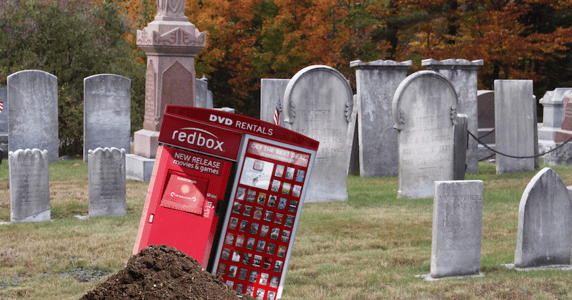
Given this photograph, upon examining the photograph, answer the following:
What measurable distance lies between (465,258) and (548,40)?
64.2 feet

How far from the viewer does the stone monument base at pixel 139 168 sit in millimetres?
11859

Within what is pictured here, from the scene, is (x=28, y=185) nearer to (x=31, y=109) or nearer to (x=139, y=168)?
(x=139, y=168)

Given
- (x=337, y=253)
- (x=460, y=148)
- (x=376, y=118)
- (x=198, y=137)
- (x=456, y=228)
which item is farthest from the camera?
(x=376, y=118)

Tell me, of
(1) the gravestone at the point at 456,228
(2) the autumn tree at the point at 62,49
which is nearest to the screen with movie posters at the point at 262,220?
(1) the gravestone at the point at 456,228

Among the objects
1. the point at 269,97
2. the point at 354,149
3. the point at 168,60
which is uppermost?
the point at 168,60

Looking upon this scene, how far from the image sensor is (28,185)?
332 inches

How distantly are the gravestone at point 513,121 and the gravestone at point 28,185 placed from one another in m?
8.79

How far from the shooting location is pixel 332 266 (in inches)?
255

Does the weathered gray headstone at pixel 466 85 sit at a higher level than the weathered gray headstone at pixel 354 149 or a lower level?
higher

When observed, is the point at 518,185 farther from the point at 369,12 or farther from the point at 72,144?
the point at 369,12

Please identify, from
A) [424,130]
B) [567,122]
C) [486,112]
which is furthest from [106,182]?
[567,122]

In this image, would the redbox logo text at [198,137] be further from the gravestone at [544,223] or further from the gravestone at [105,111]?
the gravestone at [105,111]

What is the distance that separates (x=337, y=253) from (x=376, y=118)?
21.5 feet

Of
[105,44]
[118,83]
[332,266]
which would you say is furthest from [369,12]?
[332,266]
